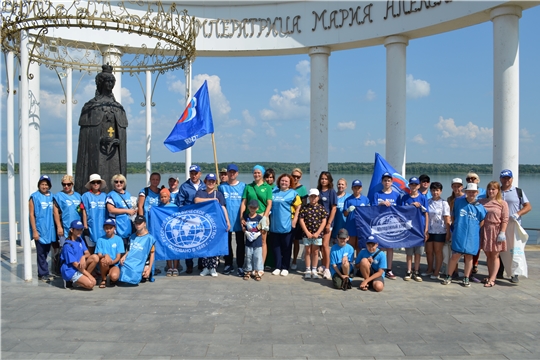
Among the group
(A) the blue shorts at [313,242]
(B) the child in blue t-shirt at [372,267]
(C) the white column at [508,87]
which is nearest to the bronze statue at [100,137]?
(A) the blue shorts at [313,242]

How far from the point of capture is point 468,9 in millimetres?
9852

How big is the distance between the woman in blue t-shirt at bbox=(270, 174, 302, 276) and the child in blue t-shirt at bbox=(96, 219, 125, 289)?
267 centimetres

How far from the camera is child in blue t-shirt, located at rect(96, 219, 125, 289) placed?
739 cm

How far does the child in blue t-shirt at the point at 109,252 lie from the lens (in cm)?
739

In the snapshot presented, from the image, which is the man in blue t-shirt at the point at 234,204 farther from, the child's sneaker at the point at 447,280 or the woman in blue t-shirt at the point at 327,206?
the child's sneaker at the point at 447,280

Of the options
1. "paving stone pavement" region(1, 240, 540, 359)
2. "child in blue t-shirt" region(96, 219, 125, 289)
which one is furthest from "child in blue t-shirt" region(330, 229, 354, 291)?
"child in blue t-shirt" region(96, 219, 125, 289)

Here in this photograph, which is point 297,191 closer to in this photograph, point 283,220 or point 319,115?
point 283,220

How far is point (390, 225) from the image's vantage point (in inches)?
329

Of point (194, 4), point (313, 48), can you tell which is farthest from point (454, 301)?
point (194, 4)

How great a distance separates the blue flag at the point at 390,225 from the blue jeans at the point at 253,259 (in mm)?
1867

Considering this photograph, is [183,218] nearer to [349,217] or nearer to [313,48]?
[349,217]

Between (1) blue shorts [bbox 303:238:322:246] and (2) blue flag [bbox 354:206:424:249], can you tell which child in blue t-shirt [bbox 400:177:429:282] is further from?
(1) blue shorts [bbox 303:238:322:246]

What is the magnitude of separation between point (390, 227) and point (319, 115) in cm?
519

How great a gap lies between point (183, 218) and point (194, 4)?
7382mm
